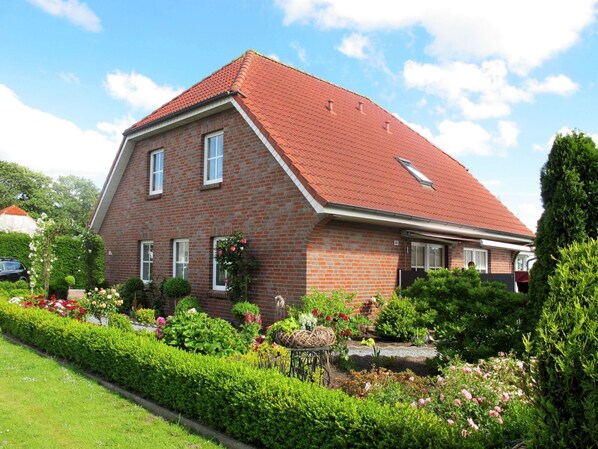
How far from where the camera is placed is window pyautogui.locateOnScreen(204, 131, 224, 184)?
1404 centimetres

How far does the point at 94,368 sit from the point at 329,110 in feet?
37.0

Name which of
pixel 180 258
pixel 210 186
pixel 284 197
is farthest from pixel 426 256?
pixel 180 258

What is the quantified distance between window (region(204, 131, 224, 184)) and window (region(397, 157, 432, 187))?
604cm

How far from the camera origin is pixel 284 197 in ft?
38.2

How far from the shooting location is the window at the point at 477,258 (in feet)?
54.4

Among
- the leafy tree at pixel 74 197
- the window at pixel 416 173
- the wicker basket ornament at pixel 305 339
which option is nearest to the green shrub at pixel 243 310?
the wicker basket ornament at pixel 305 339

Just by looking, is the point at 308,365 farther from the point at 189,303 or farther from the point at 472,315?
the point at 189,303

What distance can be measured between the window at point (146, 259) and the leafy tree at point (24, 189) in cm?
5326

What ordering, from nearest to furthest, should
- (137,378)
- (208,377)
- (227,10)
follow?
(208,377) < (137,378) < (227,10)

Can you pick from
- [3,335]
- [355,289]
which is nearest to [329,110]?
[355,289]

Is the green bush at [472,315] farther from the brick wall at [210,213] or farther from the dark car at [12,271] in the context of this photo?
the dark car at [12,271]

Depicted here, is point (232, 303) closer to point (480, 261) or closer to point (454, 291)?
point (454, 291)

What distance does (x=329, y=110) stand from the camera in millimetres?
16203

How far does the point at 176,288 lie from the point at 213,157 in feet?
12.9
